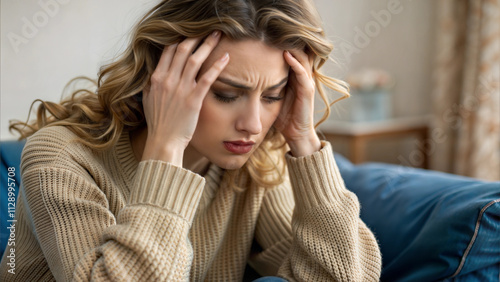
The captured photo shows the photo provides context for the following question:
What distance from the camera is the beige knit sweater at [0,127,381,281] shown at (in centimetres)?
98

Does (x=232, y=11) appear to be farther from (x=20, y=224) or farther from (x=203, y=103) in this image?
(x=20, y=224)

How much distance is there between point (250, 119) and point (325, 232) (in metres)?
0.31

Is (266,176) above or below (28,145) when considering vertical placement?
below

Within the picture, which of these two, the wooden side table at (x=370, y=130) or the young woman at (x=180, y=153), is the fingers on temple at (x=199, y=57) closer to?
the young woman at (x=180, y=153)

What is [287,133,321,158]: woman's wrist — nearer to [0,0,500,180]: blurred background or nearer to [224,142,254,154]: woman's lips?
[224,142,254,154]: woman's lips

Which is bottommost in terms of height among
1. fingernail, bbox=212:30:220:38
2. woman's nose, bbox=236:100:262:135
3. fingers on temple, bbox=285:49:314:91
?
woman's nose, bbox=236:100:262:135

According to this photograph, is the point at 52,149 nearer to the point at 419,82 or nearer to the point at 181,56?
the point at 181,56

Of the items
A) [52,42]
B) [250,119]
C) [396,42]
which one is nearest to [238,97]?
[250,119]

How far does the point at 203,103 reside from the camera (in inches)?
43.4

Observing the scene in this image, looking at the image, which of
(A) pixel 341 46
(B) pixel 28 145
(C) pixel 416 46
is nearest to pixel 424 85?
(C) pixel 416 46

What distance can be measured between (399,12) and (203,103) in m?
2.70

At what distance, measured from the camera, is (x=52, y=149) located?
106cm

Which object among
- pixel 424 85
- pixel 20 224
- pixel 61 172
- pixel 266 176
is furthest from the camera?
pixel 424 85

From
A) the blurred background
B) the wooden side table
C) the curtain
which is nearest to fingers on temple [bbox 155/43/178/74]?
the blurred background
